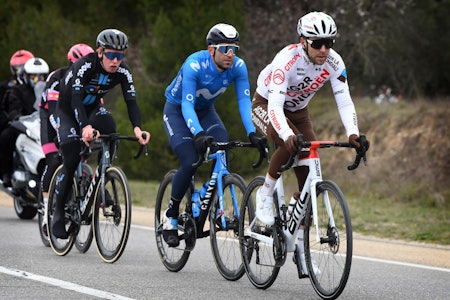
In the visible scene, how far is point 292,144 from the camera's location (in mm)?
7922

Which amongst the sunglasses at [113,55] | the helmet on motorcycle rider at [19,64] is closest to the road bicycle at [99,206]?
the sunglasses at [113,55]

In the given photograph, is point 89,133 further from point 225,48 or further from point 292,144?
point 292,144

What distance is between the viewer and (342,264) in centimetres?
769

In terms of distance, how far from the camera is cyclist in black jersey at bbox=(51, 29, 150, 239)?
10.3m

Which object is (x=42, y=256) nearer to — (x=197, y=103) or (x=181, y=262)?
(x=181, y=262)

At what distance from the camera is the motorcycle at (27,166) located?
1429 centimetres

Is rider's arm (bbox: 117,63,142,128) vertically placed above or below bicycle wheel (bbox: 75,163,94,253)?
above

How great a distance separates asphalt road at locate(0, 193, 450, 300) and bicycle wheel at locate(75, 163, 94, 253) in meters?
0.13

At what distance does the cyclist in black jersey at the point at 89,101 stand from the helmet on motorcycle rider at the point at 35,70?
157 inches

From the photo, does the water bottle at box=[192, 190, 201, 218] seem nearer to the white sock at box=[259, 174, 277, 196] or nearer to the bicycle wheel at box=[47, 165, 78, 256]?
the white sock at box=[259, 174, 277, 196]

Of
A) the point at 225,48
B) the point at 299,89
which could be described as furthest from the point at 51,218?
the point at 299,89

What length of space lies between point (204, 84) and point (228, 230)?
1.30 m

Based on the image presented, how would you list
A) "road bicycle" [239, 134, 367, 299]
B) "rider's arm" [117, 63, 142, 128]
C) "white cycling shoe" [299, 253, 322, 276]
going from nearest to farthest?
"road bicycle" [239, 134, 367, 299] → "white cycling shoe" [299, 253, 322, 276] → "rider's arm" [117, 63, 142, 128]

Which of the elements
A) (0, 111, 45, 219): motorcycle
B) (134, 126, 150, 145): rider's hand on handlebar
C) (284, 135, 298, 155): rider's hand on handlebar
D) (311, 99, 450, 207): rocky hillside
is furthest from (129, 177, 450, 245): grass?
(284, 135, 298, 155): rider's hand on handlebar
